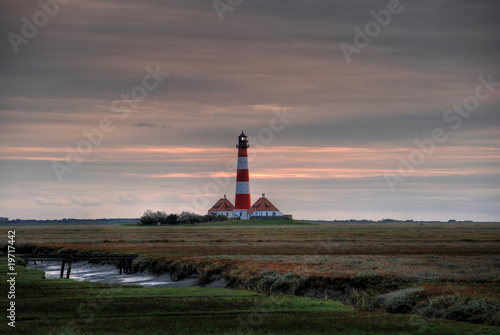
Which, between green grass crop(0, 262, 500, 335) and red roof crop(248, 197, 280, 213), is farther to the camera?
red roof crop(248, 197, 280, 213)

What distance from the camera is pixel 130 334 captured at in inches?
975

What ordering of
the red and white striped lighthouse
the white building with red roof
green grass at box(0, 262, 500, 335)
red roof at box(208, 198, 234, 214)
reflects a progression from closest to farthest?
1. green grass at box(0, 262, 500, 335)
2. the red and white striped lighthouse
3. the white building with red roof
4. red roof at box(208, 198, 234, 214)

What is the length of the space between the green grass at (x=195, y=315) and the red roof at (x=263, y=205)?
14394cm

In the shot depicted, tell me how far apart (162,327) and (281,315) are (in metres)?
5.58

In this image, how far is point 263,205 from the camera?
604 ft

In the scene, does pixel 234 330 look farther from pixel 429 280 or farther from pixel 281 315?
pixel 429 280

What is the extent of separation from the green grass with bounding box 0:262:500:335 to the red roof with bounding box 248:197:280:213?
14394cm

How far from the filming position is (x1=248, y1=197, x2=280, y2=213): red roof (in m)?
182

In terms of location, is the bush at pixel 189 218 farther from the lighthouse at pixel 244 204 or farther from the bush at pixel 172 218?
the lighthouse at pixel 244 204

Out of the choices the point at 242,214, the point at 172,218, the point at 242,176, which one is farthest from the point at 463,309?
the point at 172,218

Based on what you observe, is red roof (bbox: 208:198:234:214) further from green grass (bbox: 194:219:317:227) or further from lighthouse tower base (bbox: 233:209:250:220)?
green grass (bbox: 194:219:317:227)

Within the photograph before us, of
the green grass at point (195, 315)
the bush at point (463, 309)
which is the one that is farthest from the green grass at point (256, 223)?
the bush at point (463, 309)

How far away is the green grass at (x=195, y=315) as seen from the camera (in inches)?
1012

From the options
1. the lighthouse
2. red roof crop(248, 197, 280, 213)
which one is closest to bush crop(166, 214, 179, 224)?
the lighthouse
